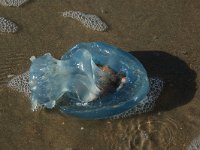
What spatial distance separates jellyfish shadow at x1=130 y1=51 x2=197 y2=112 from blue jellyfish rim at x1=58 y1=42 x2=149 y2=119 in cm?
25

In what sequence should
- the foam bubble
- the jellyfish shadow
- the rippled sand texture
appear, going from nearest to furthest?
the rippled sand texture, the jellyfish shadow, the foam bubble

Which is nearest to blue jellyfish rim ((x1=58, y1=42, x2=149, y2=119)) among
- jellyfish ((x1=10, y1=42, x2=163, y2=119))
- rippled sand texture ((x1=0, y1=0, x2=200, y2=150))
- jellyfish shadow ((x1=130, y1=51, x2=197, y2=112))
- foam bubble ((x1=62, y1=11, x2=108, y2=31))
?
jellyfish ((x1=10, y1=42, x2=163, y2=119))

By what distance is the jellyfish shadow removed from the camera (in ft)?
14.0

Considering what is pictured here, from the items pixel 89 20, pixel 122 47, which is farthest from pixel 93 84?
pixel 89 20

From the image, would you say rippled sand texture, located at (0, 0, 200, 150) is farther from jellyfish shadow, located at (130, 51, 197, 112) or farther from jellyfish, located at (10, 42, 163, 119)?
jellyfish, located at (10, 42, 163, 119)

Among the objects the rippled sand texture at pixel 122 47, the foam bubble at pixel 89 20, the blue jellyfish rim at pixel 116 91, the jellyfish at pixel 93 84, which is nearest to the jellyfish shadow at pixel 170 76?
the rippled sand texture at pixel 122 47

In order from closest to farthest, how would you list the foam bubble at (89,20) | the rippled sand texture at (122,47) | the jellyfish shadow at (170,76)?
the rippled sand texture at (122,47) → the jellyfish shadow at (170,76) → the foam bubble at (89,20)

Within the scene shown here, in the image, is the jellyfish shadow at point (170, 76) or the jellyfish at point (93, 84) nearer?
the jellyfish at point (93, 84)

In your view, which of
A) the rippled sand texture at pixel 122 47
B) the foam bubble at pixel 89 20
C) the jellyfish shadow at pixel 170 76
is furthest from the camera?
the foam bubble at pixel 89 20

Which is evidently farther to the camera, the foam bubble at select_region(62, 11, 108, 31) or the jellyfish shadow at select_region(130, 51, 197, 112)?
the foam bubble at select_region(62, 11, 108, 31)

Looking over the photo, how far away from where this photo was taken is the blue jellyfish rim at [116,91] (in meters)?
3.98

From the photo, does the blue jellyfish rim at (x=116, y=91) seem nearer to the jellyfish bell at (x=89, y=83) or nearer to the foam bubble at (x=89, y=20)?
the jellyfish bell at (x=89, y=83)

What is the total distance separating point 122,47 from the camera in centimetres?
462

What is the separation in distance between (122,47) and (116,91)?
2.10 feet
